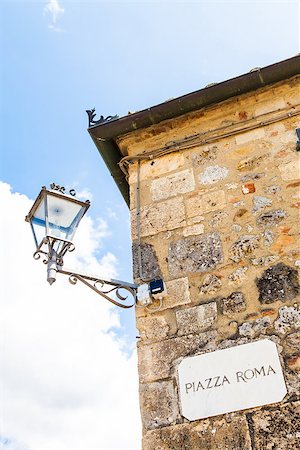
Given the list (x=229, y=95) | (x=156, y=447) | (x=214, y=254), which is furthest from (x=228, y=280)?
(x=229, y=95)

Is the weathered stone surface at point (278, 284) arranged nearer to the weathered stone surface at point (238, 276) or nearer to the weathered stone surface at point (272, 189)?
the weathered stone surface at point (238, 276)

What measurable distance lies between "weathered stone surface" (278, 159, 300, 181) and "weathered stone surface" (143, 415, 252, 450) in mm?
1590

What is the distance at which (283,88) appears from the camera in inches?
161

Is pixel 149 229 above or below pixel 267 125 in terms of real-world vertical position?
below

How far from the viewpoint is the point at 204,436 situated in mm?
2883

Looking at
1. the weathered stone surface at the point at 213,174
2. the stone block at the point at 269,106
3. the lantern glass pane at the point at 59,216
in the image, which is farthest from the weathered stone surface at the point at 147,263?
the stone block at the point at 269,106

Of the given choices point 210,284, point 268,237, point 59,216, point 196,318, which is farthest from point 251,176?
point 59,216

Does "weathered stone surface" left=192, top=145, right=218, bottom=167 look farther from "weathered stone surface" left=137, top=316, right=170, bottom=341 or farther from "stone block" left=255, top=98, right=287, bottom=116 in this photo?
"weathered stone surface" left=137, top=316, right=170, bottom=341

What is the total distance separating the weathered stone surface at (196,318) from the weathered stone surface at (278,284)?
308 millimetres

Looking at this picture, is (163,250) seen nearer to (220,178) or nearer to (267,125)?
(220,178)

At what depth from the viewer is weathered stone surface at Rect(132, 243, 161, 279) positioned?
11.8 feet

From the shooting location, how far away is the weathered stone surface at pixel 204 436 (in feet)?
9.24

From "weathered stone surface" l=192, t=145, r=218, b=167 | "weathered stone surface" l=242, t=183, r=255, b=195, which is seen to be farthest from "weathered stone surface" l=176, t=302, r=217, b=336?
"weathered stone surface" l=192, t=145, r=218, b=167

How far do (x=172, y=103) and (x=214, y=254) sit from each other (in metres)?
1.34
